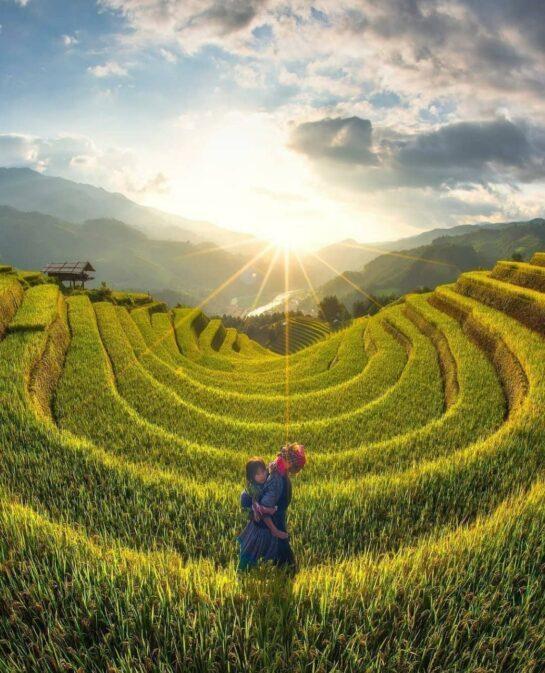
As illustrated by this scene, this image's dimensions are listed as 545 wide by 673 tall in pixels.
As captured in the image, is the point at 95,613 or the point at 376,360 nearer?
the point at 95,613

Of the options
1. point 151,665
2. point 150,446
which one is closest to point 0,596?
point 151,665

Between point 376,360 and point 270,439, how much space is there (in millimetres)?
9545

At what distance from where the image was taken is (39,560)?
384 cm

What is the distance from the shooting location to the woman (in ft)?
15.4

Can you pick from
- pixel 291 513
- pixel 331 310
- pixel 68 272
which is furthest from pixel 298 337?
pixel 291 513

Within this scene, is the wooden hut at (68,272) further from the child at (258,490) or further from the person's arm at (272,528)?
the person's arm at (272,528)

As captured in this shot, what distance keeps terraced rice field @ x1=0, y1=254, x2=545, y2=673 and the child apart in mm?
545

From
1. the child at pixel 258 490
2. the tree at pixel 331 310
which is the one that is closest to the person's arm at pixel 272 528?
the child at pixel 258 490

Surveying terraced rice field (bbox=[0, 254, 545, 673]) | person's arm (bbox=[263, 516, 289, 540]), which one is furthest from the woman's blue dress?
terraced rice field (bbox=[0, 254, 545, 673])

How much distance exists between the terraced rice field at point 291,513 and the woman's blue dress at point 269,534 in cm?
38

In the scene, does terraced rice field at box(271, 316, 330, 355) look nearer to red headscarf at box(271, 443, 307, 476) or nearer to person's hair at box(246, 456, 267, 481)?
red headscarf at box(271, 443, 307, 476)

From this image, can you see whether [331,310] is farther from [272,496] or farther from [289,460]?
[272,496]

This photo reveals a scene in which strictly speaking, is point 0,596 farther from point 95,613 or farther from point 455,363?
point 455,363

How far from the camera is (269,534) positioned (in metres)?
4.85
